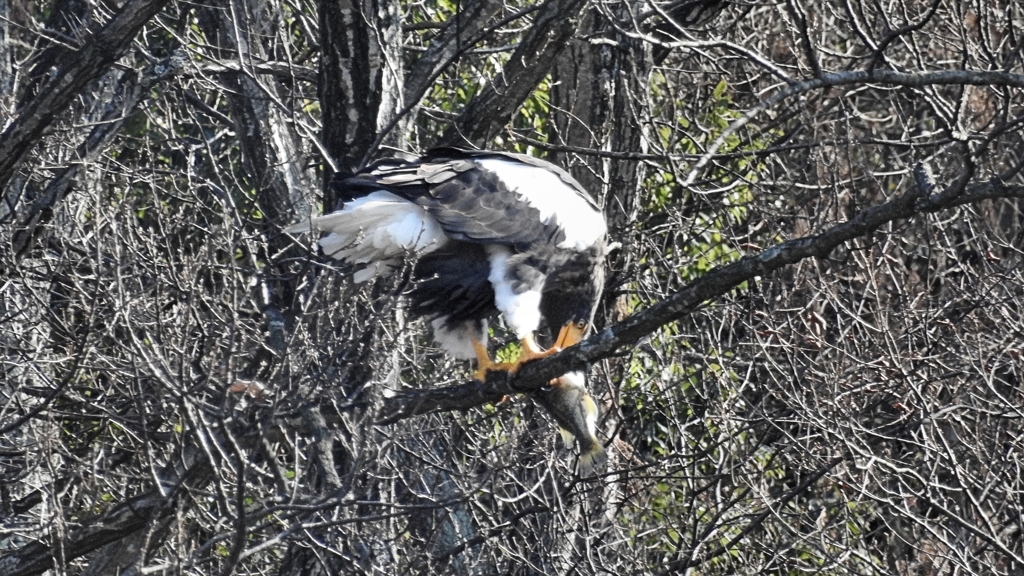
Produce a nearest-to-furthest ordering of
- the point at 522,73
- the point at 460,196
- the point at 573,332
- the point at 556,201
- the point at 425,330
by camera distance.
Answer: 1. the point at 460,196
2. the point at 556,201
3. the point at 522,73
4. the point at 573,332
5. the point at 425,330

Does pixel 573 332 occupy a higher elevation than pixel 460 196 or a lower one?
lower

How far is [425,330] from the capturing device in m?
5.68

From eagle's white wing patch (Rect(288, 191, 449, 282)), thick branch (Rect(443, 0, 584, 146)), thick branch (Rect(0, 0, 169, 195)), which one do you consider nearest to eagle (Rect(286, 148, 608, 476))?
eagle's white wing patch (Rect(288, 191, 449, 282))

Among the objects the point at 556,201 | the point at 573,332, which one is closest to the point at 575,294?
the point at 573,332

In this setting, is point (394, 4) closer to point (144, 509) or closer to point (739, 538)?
point (144, 509)

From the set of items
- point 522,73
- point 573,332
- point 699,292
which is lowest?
point 573,332

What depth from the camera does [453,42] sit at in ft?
17.3

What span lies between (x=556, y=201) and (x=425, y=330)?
3.47 ft

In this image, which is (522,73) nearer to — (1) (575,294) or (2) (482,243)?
(2) (482,243)

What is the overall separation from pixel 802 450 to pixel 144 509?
287 centimetres

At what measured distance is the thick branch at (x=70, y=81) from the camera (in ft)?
11.8

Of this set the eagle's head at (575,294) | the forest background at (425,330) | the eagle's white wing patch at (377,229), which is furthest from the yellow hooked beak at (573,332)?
the eagle's white wing patch at (377,229)

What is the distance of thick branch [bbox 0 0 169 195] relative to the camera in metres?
3.60

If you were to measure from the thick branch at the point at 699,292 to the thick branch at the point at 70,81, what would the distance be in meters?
1.27
